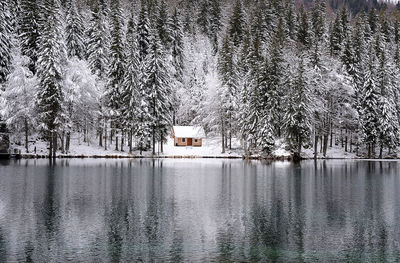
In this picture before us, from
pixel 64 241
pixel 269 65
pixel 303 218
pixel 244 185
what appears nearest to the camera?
pixel 64 241

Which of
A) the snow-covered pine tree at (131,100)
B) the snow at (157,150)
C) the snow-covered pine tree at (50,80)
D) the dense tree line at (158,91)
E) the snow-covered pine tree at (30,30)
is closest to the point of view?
the snow-covered pine tree at (50,80)

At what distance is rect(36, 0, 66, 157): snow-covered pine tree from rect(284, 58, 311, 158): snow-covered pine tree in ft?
110

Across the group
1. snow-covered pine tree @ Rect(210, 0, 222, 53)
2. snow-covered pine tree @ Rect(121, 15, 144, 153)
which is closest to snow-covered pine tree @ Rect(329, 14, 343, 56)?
snow-covered pine tree @ Rect(210, 0, 222, 53)

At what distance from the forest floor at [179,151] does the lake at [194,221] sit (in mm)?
30152

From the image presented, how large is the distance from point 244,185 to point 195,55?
79267 millimetres

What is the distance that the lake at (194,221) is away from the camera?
586 inches

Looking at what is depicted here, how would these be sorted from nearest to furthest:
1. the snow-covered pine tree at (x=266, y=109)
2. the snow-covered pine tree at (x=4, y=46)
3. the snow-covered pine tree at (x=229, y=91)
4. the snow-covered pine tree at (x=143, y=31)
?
the snow-covered pine tree at (x=4, y=46) < the snow-covered pine tree at (x=266, y=109) < the snow-covered pine tree at (x=229, y=91) < the snow-covered pine tree at (x=143, y=31)

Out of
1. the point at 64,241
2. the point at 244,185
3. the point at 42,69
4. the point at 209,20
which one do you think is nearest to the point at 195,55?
the point at 209,20

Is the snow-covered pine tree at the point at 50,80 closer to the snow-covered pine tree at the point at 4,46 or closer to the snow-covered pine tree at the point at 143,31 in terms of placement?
the snow-covered pine tree at the point at 4,46

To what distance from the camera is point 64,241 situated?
1602 cm

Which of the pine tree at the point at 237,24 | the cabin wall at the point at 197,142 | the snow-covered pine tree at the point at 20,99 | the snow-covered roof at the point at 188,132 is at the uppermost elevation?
the pine tree at the point at 237,24

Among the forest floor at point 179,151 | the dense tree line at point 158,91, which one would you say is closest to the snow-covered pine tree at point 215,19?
the dense tree line at point 158,91

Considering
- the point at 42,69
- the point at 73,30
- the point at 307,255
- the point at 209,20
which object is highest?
the point at 209,20

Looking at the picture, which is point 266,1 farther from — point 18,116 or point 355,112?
point 18,116
